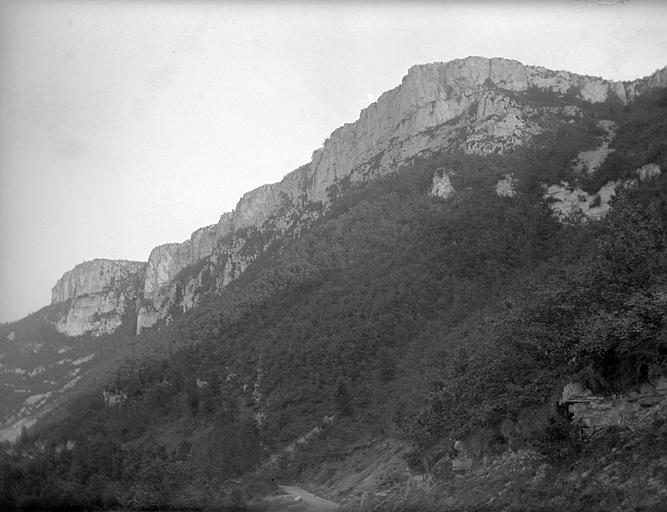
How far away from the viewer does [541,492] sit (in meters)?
9.13

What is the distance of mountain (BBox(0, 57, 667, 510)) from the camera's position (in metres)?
12.5

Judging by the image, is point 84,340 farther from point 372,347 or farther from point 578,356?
point 578,356

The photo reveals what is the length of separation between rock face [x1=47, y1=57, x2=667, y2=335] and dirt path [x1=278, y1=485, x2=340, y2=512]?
3467 cm

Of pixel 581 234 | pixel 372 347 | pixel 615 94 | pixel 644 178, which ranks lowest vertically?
pixel 372 347

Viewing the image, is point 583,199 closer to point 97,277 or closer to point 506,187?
point 506,187

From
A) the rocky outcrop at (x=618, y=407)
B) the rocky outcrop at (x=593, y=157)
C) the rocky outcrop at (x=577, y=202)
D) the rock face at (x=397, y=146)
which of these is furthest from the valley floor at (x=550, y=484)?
the rocky outcrop at (x=593, y=157)

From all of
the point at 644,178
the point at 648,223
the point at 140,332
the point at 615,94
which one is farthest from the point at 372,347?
the point at 140,332

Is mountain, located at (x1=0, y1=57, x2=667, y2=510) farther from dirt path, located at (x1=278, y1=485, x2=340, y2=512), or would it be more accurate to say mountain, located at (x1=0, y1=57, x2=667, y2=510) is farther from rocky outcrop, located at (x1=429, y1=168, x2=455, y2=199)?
dirt path, located at (x1=278, y1=485, x2=340, y2=512)

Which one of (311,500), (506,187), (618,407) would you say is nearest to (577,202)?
(506,187)

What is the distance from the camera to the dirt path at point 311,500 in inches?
675

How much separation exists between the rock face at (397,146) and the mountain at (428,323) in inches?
23.4

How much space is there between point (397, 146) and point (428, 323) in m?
57.4

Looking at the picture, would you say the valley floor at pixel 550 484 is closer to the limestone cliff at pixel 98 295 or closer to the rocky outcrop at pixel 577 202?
the rocky outcrop at pixel 577 202

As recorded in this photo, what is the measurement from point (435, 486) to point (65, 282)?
20666 centimetres
